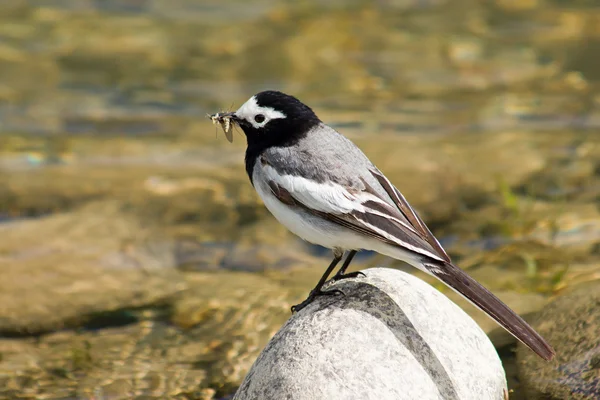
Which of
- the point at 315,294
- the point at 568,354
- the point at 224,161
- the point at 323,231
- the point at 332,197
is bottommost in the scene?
the point at 568,354

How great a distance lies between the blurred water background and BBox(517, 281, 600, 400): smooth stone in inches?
7.7

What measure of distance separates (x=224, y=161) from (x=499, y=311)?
6846 mm

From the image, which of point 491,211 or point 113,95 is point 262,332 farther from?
point 113,95

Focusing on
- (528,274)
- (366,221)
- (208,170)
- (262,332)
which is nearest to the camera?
(366,221)

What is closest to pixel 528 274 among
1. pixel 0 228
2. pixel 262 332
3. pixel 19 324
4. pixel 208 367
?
pixel 262 332

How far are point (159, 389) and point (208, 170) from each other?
467 centimetres

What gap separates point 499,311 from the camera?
16.1ft

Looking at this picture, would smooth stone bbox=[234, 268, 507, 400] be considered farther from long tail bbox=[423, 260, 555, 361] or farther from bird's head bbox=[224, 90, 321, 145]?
bird's head bbox=[224, 90, 321, 145]

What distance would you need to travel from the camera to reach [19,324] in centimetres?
779

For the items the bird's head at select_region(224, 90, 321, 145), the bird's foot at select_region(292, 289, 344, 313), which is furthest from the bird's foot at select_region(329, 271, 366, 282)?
the bird's head at select_region(224, 90, 321, 145)

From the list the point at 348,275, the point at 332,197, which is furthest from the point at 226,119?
the point at 348,275

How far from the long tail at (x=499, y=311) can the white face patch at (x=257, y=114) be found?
69.6 inches

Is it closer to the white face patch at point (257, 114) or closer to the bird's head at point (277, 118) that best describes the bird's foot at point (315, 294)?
the bird's head at point (277, 118)

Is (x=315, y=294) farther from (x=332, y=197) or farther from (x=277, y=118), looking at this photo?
(x=277, y=118)
